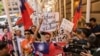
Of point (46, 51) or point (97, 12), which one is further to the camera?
point (97, 12)

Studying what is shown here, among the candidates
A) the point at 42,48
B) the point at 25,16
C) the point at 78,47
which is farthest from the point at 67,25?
the point at 78,47

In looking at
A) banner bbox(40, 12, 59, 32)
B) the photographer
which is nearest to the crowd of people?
the photographer

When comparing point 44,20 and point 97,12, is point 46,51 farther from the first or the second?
point 97,12

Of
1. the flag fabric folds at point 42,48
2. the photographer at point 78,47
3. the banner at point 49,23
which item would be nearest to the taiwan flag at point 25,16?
the banner at point 49,23

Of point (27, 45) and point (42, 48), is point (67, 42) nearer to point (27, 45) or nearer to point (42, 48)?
point (42, 48)

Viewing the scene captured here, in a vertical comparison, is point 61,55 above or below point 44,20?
below

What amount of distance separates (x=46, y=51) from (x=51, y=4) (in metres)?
27.6

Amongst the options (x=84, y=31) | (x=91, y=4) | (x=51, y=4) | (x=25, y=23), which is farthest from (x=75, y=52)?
(x=51, y=4)

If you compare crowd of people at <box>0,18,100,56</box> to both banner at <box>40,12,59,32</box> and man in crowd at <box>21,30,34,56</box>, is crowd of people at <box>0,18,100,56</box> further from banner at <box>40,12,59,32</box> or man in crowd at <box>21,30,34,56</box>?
banner at <box>40,12,59,32</box>

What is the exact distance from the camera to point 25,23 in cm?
759

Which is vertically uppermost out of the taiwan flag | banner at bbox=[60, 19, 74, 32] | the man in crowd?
the taiwan flag

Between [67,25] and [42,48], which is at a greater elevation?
[67,25]

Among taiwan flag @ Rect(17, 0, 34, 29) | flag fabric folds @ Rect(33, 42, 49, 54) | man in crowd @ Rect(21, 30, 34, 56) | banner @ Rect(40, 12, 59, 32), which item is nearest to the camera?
flag fabric folds @ Rect(33, 42, 49, 54)

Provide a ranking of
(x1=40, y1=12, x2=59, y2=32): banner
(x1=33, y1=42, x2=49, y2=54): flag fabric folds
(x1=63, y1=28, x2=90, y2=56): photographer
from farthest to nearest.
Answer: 1. (x1=40, y1=12, x2=59, y2=32): banner
2. (x1=33, y1=42, x2=49, y2=54): flag fabric folds
3. (x1=63, y1=28, x2=90, y2=56): photographer
